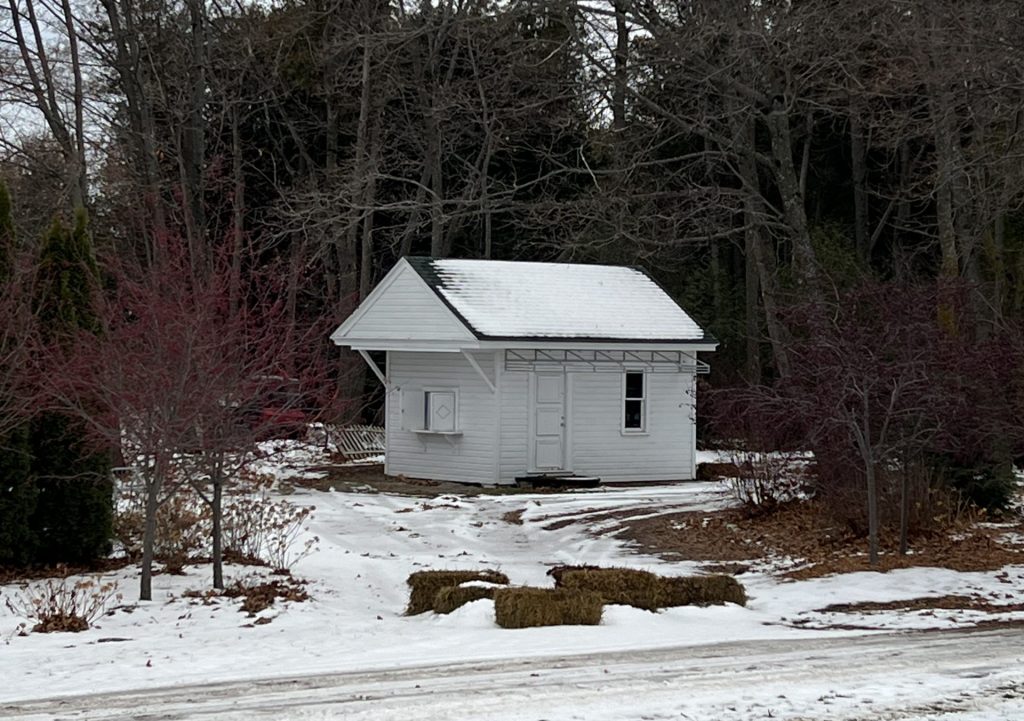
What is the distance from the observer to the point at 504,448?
25.5 metres

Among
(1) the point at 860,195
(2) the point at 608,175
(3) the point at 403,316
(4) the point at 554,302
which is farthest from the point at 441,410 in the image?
(1) the point at 860,195

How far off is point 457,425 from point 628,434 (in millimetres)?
3517

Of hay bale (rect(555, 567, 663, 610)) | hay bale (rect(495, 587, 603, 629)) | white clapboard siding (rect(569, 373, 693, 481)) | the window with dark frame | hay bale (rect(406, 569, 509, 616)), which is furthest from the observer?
the window with dark frame

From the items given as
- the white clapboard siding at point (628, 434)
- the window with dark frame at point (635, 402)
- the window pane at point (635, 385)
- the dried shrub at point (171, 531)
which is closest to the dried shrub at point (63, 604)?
the dried shrub at point (171, 531)

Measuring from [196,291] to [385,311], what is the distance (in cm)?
1101

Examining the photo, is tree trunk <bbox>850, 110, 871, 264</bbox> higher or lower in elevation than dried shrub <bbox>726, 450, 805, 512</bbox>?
higher

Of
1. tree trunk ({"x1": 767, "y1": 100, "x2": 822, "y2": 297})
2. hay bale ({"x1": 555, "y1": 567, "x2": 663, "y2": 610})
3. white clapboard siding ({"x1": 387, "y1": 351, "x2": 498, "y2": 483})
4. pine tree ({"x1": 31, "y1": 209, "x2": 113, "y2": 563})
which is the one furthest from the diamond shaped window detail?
hay bale ({"x1": 555, "y1": 567, "x2": 663, "y2": 610})

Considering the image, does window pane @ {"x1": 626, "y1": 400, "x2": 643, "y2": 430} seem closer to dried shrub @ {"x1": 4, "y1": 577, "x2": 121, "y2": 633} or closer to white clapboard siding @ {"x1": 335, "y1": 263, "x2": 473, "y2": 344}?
white clapboard siding @ {"x1": 335, "y1": 263, "x2": 473, "y2": 344}

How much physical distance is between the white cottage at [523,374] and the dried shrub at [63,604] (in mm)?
12771

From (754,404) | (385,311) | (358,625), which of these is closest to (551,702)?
(358,625)

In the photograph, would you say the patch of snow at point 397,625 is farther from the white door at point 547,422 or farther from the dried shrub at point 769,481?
the white door at point 547,422

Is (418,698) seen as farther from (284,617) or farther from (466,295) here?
(466,295)

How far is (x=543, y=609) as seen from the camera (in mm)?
11852

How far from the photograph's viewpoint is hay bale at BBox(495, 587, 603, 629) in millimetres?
11773
